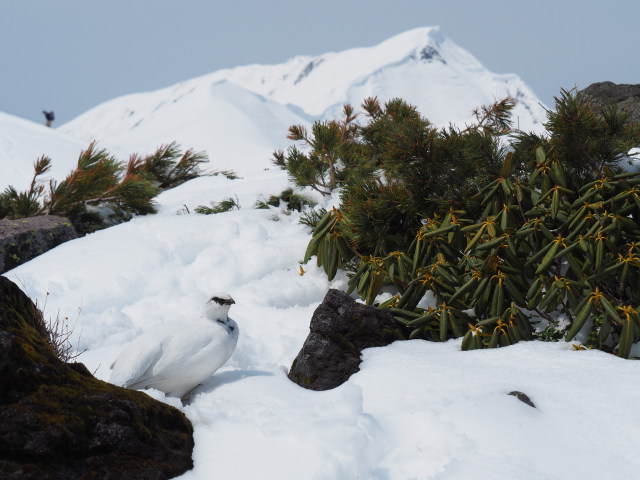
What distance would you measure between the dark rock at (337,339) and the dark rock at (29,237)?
3606mm

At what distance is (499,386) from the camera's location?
2.71 meters

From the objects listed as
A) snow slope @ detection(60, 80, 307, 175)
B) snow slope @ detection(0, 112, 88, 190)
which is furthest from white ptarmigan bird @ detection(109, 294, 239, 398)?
snow slope @ detection(60, 80, 307, 175)

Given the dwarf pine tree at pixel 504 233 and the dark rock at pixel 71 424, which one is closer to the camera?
the dark rock at pixel 71 424

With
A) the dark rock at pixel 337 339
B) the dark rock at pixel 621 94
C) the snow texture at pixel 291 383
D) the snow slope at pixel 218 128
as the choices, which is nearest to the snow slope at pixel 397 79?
the snow slope at pixel 218 128

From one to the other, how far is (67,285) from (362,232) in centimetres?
242

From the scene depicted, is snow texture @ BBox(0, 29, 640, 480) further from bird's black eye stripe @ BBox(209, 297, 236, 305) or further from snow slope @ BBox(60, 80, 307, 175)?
snow slope @ BBox(60, 80, 307, 175)

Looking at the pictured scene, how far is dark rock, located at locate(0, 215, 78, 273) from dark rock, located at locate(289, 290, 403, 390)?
142 inches

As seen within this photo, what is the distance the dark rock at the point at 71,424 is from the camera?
1.87 metres

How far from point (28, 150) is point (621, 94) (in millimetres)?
10376

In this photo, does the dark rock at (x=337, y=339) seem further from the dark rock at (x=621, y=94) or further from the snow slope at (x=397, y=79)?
the snow slope at (x=397, y=79)

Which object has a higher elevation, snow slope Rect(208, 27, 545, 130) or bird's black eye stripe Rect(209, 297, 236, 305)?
snow slope Rect(208, 27, 545, 130)

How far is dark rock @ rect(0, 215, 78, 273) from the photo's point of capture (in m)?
5.68

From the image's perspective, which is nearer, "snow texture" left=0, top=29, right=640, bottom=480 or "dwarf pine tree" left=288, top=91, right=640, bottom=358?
"snow texture" left=0, top=29, right=640, bottom=480

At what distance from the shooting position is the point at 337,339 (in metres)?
3.38
